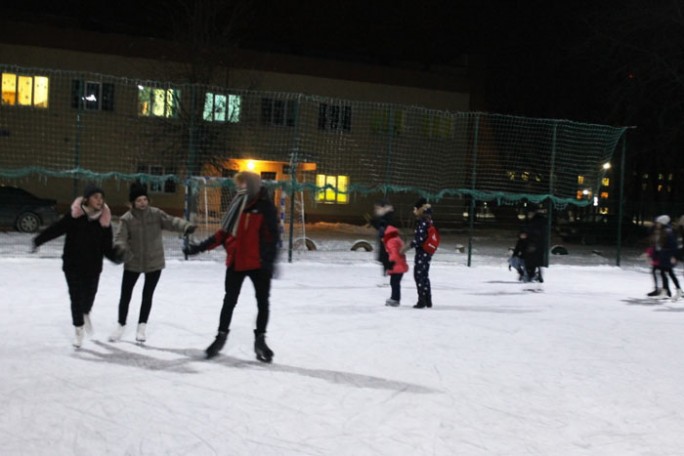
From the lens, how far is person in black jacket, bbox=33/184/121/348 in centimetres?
586

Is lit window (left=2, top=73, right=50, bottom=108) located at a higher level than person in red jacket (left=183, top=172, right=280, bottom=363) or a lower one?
higher

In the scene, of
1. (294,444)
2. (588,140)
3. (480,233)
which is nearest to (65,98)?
(480,233)

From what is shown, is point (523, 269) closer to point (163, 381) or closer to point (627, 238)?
point (163, 381)

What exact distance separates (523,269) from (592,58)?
48.2ft

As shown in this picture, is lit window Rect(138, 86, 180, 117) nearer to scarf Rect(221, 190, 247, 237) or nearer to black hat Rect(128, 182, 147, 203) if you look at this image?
black hat Rect(128, 182, 147, 203)

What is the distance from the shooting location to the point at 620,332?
7820 mm

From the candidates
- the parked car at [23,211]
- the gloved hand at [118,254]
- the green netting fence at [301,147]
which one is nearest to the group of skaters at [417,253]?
the gloved hand at [118,254]

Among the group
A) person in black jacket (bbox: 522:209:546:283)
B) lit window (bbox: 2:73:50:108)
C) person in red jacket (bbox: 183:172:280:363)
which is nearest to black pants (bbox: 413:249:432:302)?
person in black jacket (bbox: 522:209:546:283)

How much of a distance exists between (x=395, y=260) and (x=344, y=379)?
363 centimetres

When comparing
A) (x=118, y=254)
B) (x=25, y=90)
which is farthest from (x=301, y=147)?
(x=118, y=254)

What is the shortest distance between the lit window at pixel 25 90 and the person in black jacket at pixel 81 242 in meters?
19.4

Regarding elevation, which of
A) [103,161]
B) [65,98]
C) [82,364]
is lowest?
[82,364]

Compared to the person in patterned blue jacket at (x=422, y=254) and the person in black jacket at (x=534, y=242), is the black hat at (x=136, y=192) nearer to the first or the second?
the person in patterned blue jacket at (x=422, y=254)

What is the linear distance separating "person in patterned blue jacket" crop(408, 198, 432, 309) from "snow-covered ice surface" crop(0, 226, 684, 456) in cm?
24
